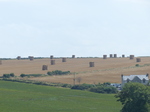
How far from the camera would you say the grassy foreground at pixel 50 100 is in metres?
67.0

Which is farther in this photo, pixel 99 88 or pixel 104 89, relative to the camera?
pixel 99 88

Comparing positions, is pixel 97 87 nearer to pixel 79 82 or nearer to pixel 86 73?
pixel 79 82

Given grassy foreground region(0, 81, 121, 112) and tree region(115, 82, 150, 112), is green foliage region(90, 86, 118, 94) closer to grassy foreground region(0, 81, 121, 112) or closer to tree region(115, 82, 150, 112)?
grassy foreground region(0, 81, 121, 112)

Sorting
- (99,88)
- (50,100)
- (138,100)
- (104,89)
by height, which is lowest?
(50,100)

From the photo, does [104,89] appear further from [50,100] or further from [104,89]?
[50,100]

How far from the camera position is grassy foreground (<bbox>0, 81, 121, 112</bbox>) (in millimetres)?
67000

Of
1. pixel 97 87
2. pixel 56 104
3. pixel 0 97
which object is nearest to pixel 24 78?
pixel 97 87

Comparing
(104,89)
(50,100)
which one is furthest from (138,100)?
(104,89)

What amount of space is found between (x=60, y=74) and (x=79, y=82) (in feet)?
49.7

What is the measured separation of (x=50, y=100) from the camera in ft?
249

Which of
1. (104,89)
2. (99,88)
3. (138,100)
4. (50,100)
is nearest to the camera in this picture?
(138,100)

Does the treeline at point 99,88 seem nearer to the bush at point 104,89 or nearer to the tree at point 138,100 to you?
the bush at point 104,89

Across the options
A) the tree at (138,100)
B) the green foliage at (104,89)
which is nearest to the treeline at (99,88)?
the green foliage at (104,89)

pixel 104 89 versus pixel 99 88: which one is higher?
pixel 99 88
